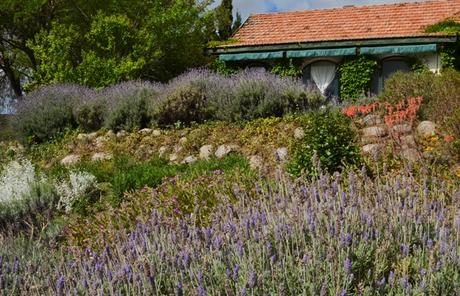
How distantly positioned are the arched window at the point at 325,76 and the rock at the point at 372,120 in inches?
444

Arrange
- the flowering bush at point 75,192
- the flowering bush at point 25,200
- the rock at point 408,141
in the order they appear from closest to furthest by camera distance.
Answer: the flowering bush at point 25,200
the flowering bush at point 75,192
the rock at point 408,141

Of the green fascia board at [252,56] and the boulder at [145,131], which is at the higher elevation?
the green fascia board at [252,56]

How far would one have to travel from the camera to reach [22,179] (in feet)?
26.8

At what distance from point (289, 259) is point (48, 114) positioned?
1218 cm

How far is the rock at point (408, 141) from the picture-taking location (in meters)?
8.18

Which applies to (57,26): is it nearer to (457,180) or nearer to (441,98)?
(441,98)

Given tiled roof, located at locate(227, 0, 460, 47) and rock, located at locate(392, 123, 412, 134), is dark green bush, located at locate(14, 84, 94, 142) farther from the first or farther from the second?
tiled roof, located at locate(227, 0, 460, 47)

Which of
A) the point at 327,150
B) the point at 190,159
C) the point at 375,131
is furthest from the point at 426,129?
the point at 190,159

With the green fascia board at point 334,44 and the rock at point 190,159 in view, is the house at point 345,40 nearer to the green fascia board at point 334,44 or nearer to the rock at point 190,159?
the green fascia board at point 334,44

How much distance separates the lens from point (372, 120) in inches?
414

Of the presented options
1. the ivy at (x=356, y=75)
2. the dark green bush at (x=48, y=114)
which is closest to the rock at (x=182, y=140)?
the dark green bush at (x=48, y=114)

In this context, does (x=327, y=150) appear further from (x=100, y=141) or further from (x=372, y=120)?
(x=100, y=141)

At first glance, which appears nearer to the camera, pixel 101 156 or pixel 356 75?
pixel 101 156

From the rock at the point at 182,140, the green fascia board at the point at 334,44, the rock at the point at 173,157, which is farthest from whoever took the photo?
the green fascia board at the point at 334,44
